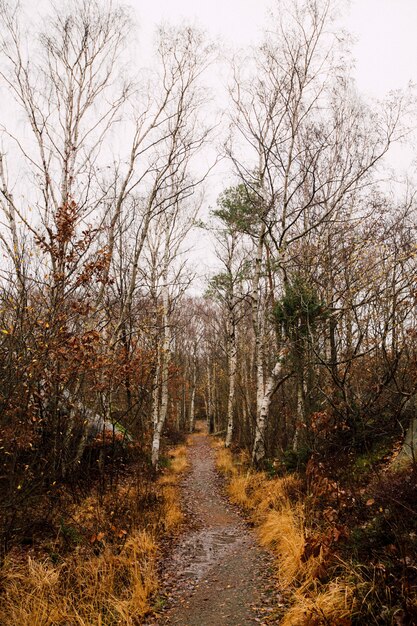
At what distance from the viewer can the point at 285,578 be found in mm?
4426

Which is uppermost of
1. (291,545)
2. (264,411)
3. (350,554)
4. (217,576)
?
(264,411)

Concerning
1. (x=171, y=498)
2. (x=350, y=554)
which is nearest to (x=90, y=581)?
(x=350, y=554)

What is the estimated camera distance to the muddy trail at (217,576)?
3922 mm

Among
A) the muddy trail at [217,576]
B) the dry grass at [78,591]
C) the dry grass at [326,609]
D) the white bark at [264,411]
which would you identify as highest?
the white bark at [264,411]

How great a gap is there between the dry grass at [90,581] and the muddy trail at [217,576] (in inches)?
13.1

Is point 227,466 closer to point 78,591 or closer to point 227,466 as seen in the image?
point 227,466

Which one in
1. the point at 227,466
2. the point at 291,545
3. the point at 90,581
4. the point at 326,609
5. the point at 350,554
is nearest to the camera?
the point at 326,609

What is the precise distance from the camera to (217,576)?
491 cm

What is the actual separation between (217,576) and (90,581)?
1.74 metres

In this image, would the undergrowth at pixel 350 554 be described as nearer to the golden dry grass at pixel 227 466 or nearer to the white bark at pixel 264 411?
the white bark at pixel 264 411

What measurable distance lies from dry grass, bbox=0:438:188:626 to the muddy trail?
334mm

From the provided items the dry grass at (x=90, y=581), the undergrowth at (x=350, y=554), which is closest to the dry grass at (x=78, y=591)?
the dry grass at (x=90, y=581)

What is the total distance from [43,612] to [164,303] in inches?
337

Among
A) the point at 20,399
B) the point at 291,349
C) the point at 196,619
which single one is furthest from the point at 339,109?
the point at 196,619
